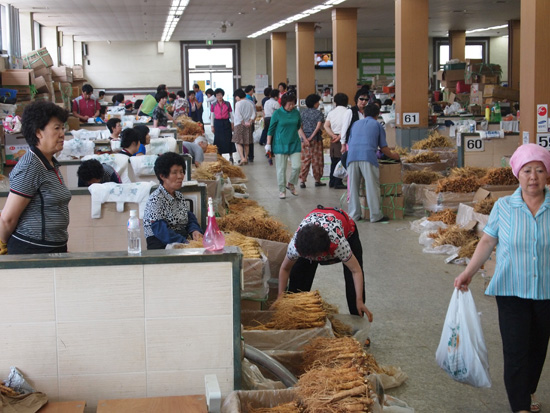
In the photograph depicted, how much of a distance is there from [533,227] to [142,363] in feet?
7.08


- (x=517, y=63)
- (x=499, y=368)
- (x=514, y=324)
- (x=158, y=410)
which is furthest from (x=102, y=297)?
(x=517, y=63)

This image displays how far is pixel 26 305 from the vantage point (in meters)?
3.14

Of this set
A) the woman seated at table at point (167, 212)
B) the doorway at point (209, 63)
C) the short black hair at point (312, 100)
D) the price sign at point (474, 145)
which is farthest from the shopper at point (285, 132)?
the doorway at point (209, 63)

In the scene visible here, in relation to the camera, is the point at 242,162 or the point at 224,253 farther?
the point at 242,162

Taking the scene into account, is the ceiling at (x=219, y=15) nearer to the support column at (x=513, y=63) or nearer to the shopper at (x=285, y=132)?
the support column at (x=513, y=63)

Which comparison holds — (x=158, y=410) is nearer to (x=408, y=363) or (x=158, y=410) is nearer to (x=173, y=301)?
(x=173, y=301)

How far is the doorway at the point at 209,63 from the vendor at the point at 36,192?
109 ft

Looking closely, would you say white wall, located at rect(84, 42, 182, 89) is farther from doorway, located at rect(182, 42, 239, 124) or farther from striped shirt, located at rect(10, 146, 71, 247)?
striped shirt, located at rect(10, 146, 71, 247)

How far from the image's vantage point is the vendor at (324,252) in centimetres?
446

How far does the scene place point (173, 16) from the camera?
2388 cm

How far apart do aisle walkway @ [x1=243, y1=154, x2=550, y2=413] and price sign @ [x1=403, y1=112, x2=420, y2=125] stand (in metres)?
4.73

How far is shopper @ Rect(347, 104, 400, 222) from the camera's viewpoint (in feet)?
32.8

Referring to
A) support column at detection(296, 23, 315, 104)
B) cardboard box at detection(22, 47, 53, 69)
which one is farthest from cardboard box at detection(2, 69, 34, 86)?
support column at detection(296, 23, 315, 104)

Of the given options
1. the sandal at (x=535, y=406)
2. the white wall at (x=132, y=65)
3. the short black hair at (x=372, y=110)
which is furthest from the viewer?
the white wall at (x=132, y=65)
